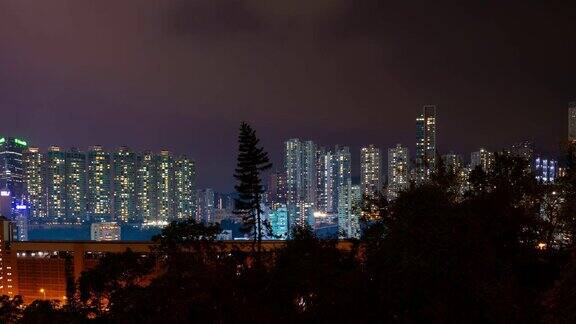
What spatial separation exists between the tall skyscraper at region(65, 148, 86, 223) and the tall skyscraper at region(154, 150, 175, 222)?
10910mm

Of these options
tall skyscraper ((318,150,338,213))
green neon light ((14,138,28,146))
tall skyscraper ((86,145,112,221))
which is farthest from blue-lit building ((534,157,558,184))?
green neon light ((14,138,28,146))

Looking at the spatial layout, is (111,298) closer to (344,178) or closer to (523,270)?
(523,270)

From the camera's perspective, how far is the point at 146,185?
7762 cm

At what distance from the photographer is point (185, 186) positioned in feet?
259

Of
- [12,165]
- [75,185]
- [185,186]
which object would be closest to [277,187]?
[185,186]

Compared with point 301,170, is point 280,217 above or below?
below

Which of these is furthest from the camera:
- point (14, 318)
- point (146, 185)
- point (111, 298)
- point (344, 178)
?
point (146, 185)

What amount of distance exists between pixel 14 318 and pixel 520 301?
9632 millimetres

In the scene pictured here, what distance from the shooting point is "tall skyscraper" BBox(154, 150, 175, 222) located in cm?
7656

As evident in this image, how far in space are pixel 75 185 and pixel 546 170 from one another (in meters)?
76.3

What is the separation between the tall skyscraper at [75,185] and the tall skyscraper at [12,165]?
275 inches

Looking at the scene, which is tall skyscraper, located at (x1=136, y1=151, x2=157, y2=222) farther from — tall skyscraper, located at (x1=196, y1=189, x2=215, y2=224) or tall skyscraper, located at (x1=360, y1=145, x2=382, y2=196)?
tall skyscraper, located at (x1=360, y1=145, x2=382, y2=196)

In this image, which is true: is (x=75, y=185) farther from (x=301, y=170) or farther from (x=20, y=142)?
(x=301, y=170)

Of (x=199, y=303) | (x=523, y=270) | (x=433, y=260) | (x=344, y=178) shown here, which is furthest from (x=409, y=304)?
(x=344, y=178)
